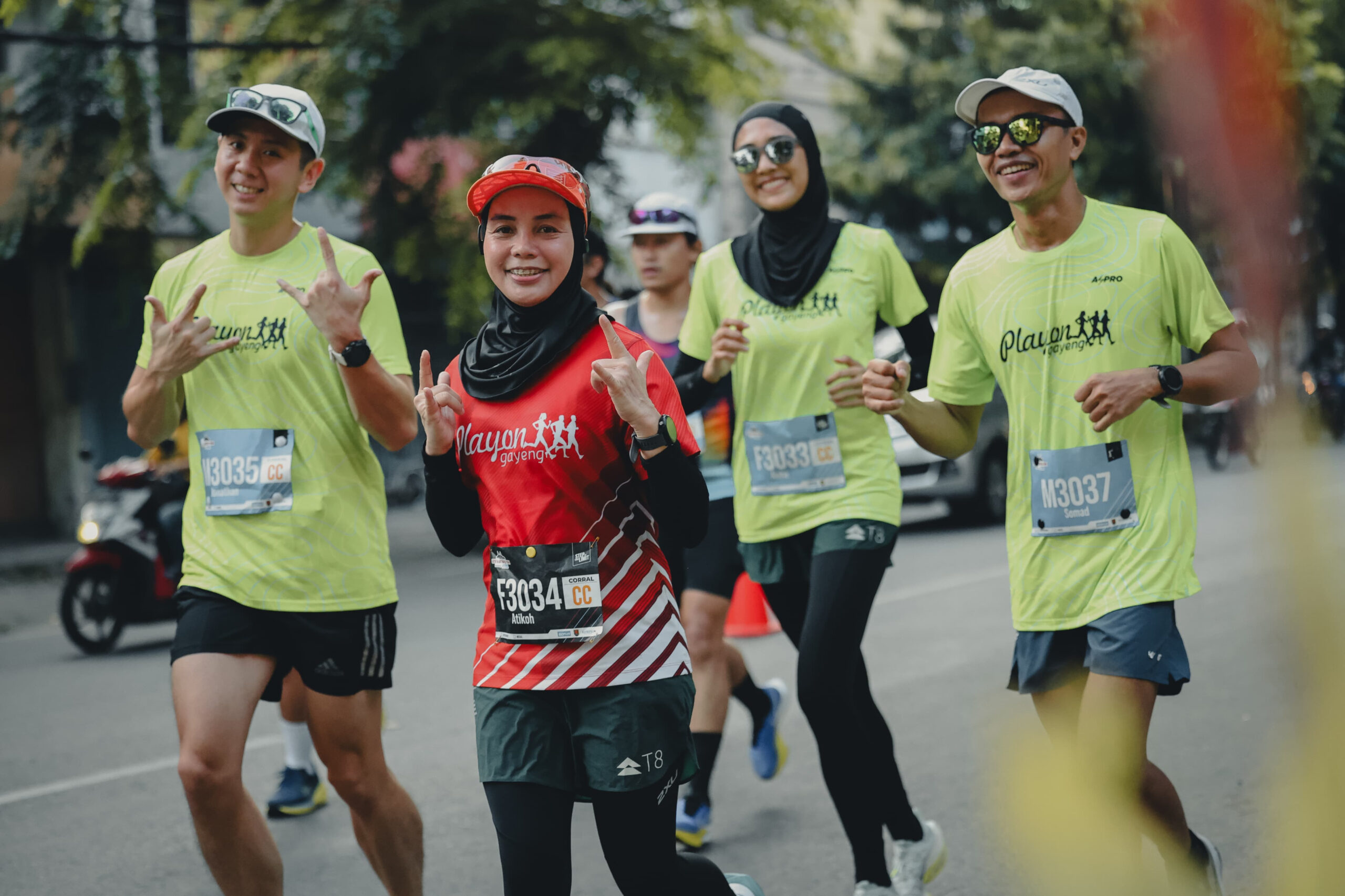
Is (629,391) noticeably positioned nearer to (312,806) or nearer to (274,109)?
(274,109)

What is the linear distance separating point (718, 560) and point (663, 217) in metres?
1.40

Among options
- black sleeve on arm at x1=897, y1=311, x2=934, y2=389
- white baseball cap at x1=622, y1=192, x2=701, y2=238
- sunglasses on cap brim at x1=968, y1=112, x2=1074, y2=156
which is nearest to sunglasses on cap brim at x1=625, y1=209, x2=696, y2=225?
white baseball cap at x1=622, y1=192, x2=701, y2=238

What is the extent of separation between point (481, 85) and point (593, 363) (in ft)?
37.4

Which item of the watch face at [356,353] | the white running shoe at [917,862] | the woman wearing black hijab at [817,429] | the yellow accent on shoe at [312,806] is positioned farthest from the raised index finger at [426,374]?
the yellow accent on shoe at [312,806]

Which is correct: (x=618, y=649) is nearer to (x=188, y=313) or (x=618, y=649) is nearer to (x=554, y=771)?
(x=554, y=771)

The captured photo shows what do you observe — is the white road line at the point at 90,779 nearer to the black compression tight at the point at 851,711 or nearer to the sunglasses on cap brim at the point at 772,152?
the black compression tight at the point at 851,711

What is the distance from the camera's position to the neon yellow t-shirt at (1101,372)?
355cm

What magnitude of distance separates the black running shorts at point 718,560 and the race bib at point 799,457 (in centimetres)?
64

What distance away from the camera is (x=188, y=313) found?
3777 mm

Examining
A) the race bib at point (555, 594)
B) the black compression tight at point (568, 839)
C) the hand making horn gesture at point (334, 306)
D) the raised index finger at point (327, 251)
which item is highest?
the raised index finger at point (327, 251)

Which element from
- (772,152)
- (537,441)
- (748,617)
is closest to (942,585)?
(748,617)

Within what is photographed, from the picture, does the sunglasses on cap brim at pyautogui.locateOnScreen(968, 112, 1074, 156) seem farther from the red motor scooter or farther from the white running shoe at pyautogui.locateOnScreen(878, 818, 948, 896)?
the red motor scooter

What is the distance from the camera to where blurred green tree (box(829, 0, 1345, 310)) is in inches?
798

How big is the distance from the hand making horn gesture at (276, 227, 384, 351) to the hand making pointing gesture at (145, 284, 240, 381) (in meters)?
0.28
